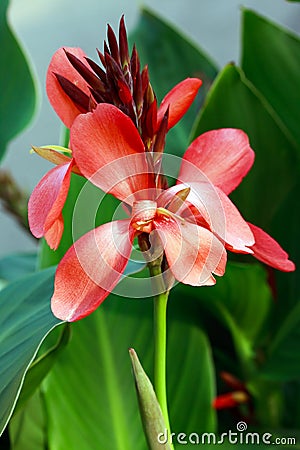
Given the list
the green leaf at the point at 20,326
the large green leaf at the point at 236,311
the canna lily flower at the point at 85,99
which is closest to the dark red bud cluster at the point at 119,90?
the canna lily flower at the point at 85,99

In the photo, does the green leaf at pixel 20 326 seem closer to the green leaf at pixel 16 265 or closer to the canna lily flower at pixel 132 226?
the canna lily flower at pixel 132 226

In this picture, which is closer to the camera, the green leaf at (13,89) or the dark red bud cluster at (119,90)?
the dark red bud cluster at (119,90)

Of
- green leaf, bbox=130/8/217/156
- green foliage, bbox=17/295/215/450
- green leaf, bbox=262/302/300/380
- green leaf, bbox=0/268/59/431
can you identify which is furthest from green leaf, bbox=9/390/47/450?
green leaf, bbox=130/8/217/156

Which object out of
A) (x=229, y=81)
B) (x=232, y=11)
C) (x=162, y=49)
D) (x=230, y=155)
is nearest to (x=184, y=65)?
(x=162, y=49)

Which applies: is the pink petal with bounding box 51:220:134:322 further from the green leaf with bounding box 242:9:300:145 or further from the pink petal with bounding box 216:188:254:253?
the green leaf with bounding box 242:9:300:145

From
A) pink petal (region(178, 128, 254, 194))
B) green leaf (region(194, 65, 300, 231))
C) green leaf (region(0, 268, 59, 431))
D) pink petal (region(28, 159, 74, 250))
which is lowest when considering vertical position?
green leaf (region(194, 65, 300, 231))

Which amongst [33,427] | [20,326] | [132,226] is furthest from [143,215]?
[33,427]
